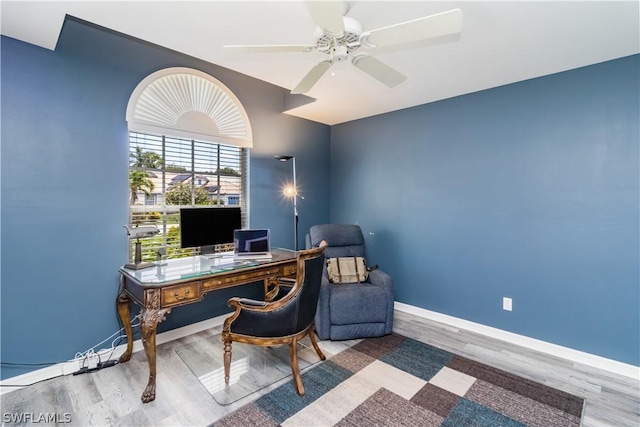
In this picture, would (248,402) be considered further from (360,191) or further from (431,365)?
(360,191)

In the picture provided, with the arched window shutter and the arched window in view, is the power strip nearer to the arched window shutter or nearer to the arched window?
the arched window

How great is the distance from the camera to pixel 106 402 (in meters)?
2.01

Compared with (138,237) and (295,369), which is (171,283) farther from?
(295,369)

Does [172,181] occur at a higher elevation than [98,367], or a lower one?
higher

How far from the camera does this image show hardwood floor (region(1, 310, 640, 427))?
190 centimetres

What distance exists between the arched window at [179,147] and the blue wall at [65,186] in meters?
0.12

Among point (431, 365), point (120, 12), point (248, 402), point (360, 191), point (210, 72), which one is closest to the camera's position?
point (120, 12)

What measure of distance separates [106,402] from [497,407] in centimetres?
255

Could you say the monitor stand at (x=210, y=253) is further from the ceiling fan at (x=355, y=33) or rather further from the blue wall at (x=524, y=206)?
the blue wall at (x=524, y=206)

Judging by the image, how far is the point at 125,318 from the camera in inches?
98.2

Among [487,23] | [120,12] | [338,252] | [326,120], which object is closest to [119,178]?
[120,12]

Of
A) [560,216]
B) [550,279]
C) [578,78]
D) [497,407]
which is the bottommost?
[497,407]

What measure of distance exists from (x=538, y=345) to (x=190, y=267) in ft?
10.4

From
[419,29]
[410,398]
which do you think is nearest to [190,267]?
[410,398]
